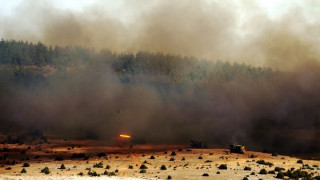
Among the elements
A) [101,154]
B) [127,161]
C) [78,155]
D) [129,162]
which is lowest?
[129,162]

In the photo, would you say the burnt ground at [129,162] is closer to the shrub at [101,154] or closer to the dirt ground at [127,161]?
the dirt ground at [127,161]

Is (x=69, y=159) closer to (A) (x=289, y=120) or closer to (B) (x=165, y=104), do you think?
(B) (x=165, y=104)

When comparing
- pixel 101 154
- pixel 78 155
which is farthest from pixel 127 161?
pixel 78 155

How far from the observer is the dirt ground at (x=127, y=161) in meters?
72.6

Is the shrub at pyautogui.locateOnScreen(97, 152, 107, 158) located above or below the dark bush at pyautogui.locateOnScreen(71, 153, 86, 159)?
above

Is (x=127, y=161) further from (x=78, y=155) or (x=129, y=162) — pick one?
(x=78, y=155)

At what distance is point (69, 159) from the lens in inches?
3900

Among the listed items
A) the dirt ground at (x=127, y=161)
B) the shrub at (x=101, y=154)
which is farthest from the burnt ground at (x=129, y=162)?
the shrub at (x=101, y=154)

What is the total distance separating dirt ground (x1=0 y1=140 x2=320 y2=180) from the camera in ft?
238

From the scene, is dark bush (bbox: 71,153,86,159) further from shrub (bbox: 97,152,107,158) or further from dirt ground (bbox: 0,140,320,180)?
shrub (bbox: 97,152,107,158)

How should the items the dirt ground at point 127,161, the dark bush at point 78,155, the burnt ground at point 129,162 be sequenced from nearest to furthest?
the burnt ground at point 129,162
the dirt ground at point 127,161
the dark bush at point 78,155

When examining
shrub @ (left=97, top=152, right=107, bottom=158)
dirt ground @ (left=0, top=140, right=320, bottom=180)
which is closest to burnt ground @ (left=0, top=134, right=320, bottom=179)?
dirt ground @ (left=0, top=140, right=320, bottom=180)

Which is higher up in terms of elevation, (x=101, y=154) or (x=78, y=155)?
(x=101, y=154)

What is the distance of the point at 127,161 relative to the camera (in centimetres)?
9712
